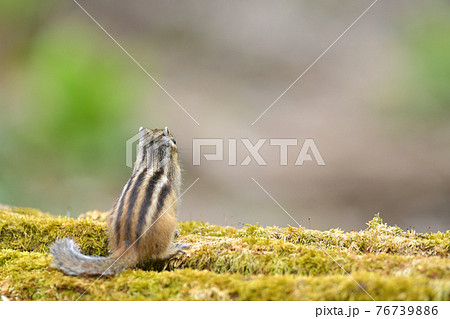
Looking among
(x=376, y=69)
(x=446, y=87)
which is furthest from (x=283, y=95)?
(x=446, y=87)

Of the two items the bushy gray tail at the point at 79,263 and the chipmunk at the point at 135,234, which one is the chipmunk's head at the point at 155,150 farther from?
the bushy gray tail at the point at 79,263

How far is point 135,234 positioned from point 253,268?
1.14 metres

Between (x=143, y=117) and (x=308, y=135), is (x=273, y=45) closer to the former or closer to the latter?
(x=308, y=135)

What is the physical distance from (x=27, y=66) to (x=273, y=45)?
8020mm

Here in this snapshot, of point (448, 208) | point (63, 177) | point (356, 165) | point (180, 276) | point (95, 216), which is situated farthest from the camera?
point (356, 165)

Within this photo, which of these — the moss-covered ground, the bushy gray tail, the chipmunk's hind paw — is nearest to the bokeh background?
the moss-covered ground

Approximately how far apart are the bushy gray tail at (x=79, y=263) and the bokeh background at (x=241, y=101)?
4.65 metres

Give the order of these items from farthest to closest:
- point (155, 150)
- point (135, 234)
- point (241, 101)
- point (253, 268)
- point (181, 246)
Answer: point (241, 101) < point (155, 150) < point (181, 246) < point (135, 234) < point (253, 268)

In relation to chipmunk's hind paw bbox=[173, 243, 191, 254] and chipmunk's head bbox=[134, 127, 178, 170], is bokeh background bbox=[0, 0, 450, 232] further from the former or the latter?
chipmunk's hind paw bbox=[173, 243, 191, 254]

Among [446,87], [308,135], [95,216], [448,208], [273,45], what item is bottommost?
[95,216]

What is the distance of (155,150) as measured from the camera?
5660 millimetres

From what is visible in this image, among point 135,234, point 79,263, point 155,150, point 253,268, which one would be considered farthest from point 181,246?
point 155,150

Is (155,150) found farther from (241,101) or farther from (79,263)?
(241,101)

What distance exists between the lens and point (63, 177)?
33.9ft
